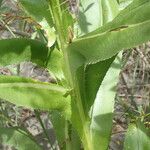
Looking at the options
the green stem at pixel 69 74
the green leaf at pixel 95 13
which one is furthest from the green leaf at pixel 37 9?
the green leaf at pixel 95 13

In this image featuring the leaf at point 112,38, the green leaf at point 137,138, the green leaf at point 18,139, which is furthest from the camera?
the green leaf at point 18,139

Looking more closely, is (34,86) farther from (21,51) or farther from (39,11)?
(39,11)

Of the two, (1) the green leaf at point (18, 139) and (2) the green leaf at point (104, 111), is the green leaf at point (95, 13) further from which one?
(1) the green leaf at point (18, 139)

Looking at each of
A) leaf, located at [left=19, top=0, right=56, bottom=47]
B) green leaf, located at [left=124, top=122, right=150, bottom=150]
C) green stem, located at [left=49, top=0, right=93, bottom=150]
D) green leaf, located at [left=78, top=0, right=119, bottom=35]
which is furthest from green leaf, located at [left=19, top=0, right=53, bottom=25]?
green leaf, located at [left=124, top=122, right=150, bottom=150]

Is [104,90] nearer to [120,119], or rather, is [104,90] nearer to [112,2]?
[112,2]

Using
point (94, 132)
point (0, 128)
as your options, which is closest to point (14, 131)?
point (0, 128)

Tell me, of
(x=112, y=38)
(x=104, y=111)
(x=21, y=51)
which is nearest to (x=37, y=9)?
(x=21, y=51)
